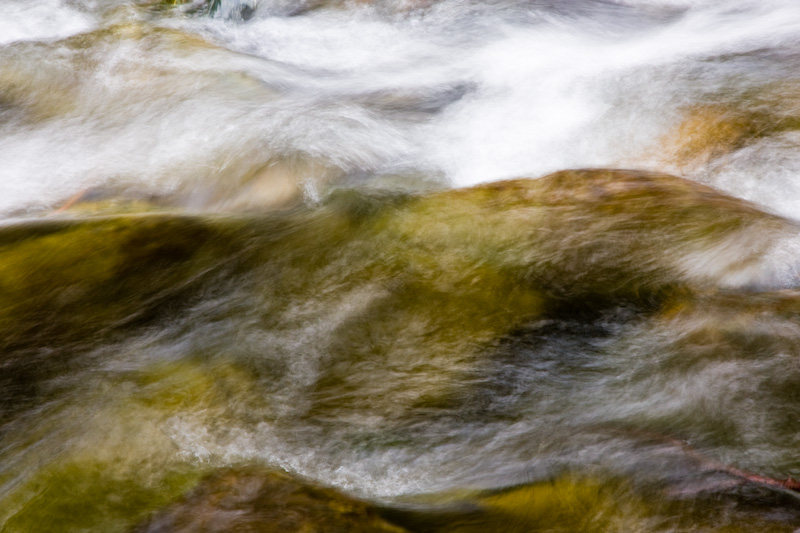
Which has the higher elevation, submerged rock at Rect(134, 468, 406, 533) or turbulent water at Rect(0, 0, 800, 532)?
turbulent water at Rect(0, 0, 800, 532)

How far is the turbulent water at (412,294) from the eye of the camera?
9.34 feet

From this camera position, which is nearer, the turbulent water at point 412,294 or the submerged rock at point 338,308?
the turbulent water at point 412,294

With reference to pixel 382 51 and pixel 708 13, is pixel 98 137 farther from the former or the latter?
pixel 708 13

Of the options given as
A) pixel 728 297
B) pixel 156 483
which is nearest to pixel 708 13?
pixel 728 297

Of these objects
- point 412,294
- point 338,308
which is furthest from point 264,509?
point 412,294

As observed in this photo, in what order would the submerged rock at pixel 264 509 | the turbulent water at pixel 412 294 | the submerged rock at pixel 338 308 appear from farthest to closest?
the submerged rock at pixel 338 308 → the turbulent water at pixel 412 294 → the submerged rock at pixel 264 509

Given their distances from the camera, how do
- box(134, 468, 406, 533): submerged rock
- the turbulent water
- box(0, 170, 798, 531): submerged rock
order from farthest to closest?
1. box(0, 170, 798, 531): submerged rock
2. the turbulent water
3. box(134, 468, 406, 533): submerged rock

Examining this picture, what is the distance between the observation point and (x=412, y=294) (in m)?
3.76

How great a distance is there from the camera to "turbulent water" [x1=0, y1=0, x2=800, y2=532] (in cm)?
285

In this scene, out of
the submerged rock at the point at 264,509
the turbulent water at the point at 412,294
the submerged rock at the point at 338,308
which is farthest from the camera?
the submerged rock at the point at 338,308

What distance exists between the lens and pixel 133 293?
394 centimetres

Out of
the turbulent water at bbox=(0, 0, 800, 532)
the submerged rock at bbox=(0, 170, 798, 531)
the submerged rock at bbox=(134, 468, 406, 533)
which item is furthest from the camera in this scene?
the submerged rock at bbox=(0, 170, 798, 531)

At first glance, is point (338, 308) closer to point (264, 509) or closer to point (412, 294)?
point (412, 294)

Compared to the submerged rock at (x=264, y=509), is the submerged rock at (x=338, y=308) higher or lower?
higher
